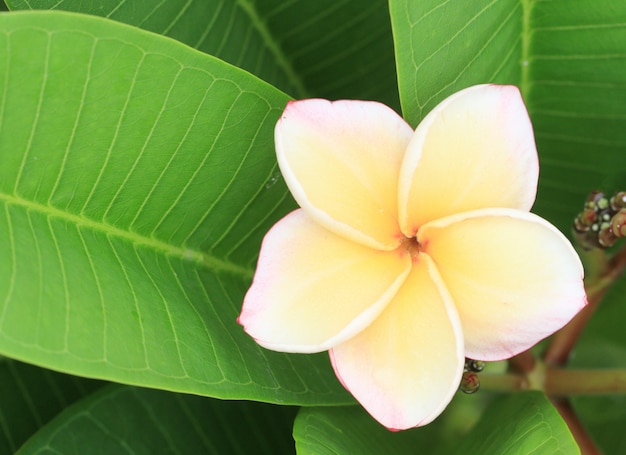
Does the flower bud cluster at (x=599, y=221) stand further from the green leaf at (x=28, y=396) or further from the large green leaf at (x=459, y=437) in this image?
the green leaf at (x=28, y=396)

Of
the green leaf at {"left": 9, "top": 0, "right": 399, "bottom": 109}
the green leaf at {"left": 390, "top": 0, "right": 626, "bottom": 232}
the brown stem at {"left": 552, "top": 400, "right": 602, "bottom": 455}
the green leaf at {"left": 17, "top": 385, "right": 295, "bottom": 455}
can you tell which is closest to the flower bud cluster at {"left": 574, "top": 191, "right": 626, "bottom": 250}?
the green leaf at {"left": 390, "top": 0, "right": 626, "bottom": 232}

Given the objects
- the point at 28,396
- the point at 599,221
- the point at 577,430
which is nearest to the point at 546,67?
the point at 599,221

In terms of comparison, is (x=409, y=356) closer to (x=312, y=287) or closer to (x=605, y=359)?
(x=312, y=287)

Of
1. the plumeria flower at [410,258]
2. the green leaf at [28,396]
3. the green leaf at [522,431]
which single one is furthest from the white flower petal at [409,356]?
the green leaf at [28,396]

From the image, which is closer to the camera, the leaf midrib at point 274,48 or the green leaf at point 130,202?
the green leaf at point 130,202

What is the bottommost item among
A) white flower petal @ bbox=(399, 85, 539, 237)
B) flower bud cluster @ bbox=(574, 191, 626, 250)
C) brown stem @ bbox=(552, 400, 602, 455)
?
brown stem @ bbox=(552, 400, 602, 455)

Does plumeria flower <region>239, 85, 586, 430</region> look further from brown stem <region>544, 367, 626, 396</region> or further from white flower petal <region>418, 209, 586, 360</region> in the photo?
brown stem <region>544, 367, 626, 396</region>
